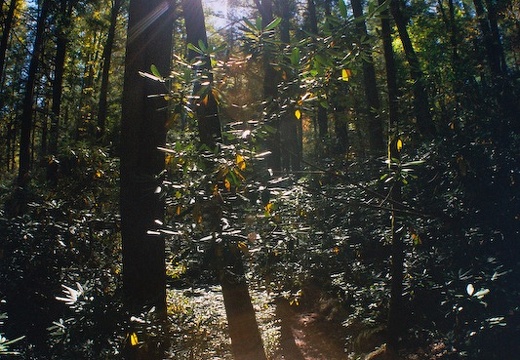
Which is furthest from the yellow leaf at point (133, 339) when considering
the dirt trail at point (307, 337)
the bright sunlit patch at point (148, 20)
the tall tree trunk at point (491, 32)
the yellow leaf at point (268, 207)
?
the tall tree trunk at point (491, 32)

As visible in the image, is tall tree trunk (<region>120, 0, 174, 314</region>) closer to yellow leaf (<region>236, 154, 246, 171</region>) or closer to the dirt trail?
yellow leaf (<region>236, 154, 246, 171</region>)

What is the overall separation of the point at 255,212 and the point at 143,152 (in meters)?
1.62

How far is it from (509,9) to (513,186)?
12.4 m

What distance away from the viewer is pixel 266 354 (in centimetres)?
640

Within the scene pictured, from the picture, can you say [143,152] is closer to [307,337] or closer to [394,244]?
[394,244]

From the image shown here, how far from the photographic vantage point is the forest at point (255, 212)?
3.26m

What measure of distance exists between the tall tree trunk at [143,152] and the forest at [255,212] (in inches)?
0.7

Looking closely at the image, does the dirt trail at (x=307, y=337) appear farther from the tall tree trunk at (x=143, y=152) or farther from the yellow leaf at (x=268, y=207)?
the yellow leaf at (x=268, y=207)

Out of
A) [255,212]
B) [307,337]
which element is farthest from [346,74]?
[307,337]

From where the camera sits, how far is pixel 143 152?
4902mm

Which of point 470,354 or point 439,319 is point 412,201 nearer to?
point 439,319

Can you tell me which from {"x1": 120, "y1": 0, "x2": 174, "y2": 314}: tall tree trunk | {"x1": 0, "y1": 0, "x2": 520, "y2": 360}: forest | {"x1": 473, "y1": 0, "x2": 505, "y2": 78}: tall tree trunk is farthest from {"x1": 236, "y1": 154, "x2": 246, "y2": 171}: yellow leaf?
{"x1": 473, "y1": 0, "x2": 505, "y2": 78}: tall tree trunk

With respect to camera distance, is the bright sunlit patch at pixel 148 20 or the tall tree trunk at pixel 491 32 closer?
the bright sunlit patch at pixel 148 20

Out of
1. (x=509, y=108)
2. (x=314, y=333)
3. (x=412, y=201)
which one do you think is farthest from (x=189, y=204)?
(x=314, y=333)
